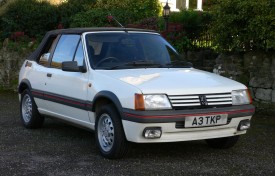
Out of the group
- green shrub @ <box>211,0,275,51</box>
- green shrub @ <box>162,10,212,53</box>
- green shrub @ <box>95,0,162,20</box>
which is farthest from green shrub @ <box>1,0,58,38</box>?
green shrub @ <box>211,0,275,51</box>

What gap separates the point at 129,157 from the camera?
651 centimetres

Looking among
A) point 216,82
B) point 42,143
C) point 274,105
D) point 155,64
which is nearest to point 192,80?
point 216,82

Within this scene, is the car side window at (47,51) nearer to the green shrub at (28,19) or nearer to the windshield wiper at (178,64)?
the windshield wiper at (178,64)

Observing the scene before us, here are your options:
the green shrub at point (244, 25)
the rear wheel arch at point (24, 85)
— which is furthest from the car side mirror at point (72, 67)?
the green shrub at point (244, 25)

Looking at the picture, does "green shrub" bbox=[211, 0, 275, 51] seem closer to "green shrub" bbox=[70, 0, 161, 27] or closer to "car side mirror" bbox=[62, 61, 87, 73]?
"car side mirror" bbox=[62, 61, 87, 73]

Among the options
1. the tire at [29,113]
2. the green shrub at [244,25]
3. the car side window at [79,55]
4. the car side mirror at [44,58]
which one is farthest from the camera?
the green shrub at [244,25]

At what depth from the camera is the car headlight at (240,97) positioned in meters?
6.46

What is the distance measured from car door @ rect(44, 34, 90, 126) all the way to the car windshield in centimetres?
21

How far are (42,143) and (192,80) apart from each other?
2421mm

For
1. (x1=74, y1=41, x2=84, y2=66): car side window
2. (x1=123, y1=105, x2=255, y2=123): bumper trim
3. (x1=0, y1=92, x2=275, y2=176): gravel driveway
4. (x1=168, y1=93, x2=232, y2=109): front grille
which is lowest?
(x1=0, y1=92, x2=275, y2=176): gravel driveway

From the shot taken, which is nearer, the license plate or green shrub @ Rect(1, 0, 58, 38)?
the license plate

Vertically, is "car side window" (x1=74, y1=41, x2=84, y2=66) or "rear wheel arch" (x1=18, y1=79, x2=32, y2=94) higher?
"car side window" (x1=74, y1=41, x2=84, y2=66)

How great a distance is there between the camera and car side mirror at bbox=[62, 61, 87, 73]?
7.00 metres

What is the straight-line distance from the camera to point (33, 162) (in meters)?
6.28
